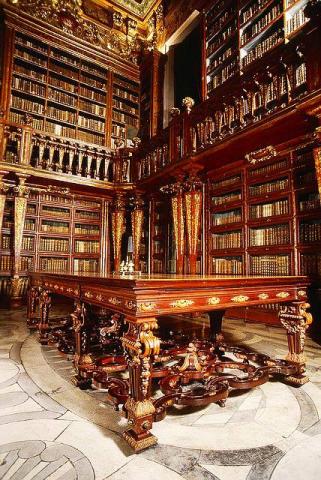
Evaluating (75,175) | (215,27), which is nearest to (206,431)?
(75,175)

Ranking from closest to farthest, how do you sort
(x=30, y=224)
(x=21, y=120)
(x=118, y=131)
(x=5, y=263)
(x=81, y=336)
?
(x=81, y=336) < (x=5, y=263) < (x=30, y=224) < (x=21, y=120) < (x=118, y=131)

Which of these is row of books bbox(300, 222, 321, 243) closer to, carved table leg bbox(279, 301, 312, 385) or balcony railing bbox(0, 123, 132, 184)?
carved table leg bbox(279, 301, 312, 385)

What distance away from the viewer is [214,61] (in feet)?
18.8

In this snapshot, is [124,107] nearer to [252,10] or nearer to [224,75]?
[224,75]

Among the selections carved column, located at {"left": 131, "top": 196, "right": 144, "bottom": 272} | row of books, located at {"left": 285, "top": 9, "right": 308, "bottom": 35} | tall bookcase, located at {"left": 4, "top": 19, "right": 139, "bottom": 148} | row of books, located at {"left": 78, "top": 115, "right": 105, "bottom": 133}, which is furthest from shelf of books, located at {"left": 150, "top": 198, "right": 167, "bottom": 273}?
row of books, located at {"left": 285, "top": 9, "right": 308, "bottom": 35}

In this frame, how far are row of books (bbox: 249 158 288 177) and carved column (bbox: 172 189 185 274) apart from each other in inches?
51.7

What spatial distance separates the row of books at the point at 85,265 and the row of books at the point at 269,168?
12.3 ft

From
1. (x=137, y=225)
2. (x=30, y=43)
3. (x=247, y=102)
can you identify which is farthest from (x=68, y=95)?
(x=247, y=102)

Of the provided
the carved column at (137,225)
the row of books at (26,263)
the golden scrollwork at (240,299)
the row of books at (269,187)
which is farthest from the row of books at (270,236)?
the row of books at (26,263)

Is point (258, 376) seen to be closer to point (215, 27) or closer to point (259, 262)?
point (259, 262)

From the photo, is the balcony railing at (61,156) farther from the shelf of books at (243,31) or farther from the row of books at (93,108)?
the shelf of books at (243,31)

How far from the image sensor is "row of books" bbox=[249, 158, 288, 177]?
4.03 m

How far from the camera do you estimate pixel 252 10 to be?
488cm

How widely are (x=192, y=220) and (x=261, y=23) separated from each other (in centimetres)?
340
